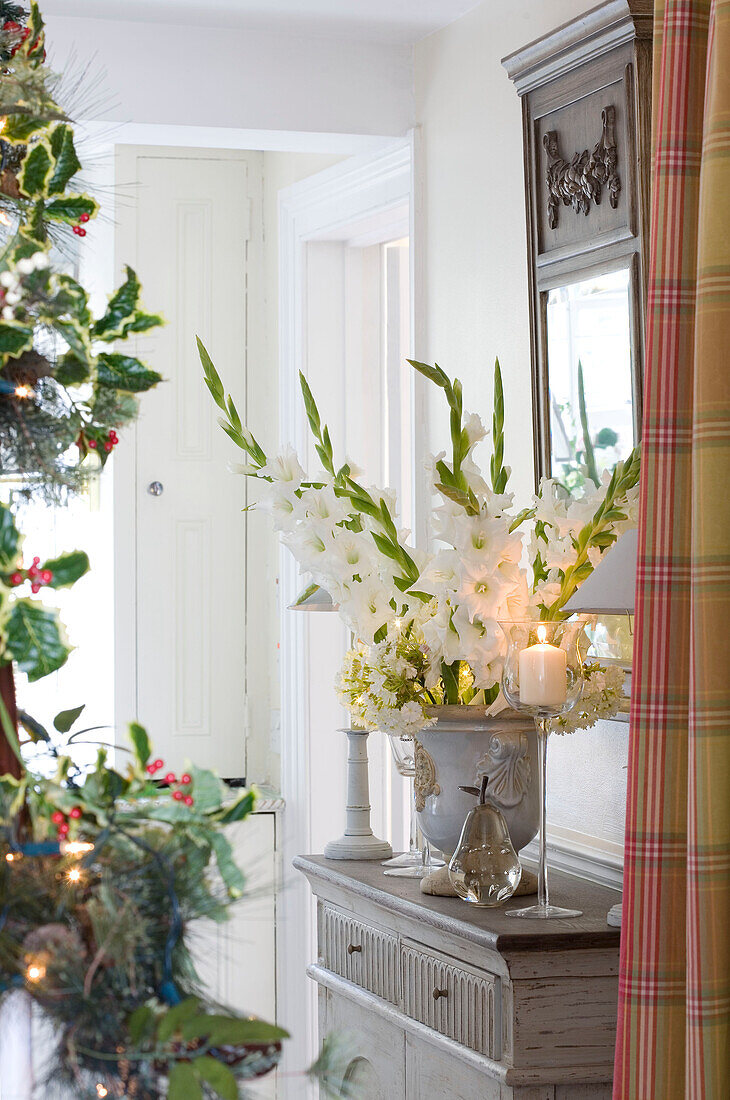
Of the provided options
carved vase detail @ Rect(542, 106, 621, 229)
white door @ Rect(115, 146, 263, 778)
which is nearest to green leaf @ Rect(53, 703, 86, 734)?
carved vase detail @ Rect(542, 106, 621, 229)

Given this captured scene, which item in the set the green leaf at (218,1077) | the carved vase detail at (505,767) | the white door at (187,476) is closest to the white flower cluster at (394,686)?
the carved vase detail at (505,767)

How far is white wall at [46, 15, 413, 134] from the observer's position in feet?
9.13

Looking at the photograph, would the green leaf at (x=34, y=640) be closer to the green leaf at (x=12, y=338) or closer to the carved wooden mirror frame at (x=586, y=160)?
the green leaf at (x=12, y=338)

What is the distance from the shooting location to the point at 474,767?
2043 mm

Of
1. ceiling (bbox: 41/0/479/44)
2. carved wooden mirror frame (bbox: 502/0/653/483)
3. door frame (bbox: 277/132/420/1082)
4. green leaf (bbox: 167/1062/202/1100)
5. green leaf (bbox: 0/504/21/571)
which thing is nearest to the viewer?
green leaf (bbox: 167/1062/202/1100)

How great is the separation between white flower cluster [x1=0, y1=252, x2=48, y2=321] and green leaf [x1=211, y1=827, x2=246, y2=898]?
345 mm

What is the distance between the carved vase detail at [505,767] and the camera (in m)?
2.02

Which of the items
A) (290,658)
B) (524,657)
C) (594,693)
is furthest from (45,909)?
(290,658)

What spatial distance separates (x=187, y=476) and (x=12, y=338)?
3.13m

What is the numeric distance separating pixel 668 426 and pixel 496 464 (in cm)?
52

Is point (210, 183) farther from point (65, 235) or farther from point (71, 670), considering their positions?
point (65, 235)

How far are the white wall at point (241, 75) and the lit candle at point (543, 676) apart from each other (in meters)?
1.52

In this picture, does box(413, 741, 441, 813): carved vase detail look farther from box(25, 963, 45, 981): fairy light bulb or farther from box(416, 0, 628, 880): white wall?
box(25, 963, 45, 981): fairy light bulb

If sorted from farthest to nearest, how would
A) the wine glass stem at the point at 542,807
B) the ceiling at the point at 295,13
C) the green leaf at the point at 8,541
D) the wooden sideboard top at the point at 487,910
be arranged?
the ceiling at the point at 295,13 < the wine glass stem at the point at 542,807 < the wooden sideboard top at the point at 487,910 < the green leaf at the point at 8,541
